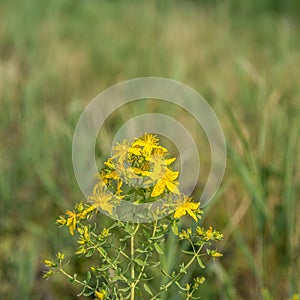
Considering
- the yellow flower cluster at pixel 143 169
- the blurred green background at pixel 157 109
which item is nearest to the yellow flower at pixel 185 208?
the yellow flower cluster at pixel 143 169

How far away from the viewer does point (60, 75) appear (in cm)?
300

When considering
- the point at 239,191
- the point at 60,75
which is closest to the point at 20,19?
the point at 60,75

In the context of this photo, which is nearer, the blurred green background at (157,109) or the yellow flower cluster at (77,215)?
the yellow flower cluster at (77,215)

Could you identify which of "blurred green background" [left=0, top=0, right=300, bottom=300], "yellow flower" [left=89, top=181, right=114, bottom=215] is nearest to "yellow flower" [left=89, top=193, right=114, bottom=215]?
"yellow flower" [left=89, top=181, right=114, bottom=215]

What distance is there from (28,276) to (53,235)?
22cm

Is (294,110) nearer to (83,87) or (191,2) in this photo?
(83,87)

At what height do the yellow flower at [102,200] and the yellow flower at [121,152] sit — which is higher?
the yellow flower at [121,152]

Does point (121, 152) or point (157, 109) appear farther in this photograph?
point (157, 109)

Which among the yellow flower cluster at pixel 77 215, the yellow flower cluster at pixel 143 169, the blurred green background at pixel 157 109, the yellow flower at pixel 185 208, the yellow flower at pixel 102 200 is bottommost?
the yellow flower cluster at pixel 77 215

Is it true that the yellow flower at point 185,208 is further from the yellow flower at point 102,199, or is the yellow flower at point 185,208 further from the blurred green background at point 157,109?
the blurred green background at point 157,109

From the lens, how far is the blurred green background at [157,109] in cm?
154

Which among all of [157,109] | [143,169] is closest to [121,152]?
[143,169]

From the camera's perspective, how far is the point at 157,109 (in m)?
2.44

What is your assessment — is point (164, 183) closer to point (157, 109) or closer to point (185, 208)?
point (185, 208)
